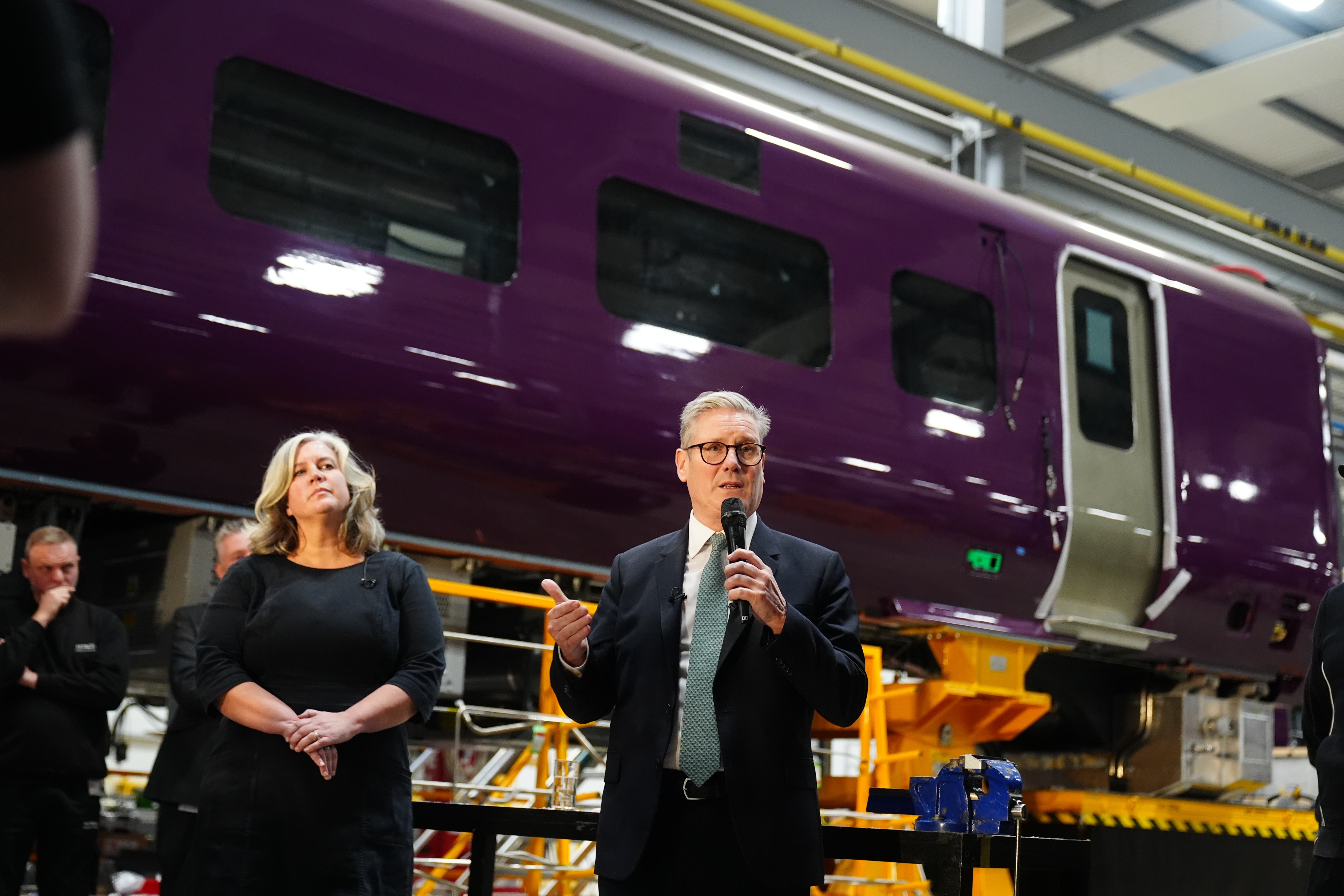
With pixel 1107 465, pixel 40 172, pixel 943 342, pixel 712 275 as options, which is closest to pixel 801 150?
pixel 712 275

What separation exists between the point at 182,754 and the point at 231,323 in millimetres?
1624

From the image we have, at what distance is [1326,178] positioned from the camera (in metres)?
14.4

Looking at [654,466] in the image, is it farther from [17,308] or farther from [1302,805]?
[1302,805]

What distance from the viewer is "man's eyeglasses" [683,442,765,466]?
116 inches

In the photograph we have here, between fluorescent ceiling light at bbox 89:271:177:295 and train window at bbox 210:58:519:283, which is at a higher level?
train window at bbox 210:58:519:283

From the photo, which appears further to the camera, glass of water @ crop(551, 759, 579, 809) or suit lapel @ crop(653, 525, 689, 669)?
glass of water @ crop(551, 759, 579, 809)

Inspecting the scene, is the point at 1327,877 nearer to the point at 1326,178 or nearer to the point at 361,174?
the point at 361,174

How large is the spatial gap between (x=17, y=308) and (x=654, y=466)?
14.9 feet

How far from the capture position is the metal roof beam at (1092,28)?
10688 mm

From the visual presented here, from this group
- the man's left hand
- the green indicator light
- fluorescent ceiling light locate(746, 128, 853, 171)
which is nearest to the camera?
the man's left hand

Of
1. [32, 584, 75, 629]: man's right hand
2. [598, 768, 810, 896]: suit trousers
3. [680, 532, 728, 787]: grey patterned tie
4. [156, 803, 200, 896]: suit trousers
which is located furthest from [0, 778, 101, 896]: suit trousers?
[680, 532, 728, 787]: grey patterned tie

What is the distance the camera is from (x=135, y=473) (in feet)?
14.5

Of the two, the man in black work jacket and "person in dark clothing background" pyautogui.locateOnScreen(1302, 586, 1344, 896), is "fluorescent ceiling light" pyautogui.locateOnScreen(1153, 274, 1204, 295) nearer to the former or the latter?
"person in dark clothing background" pyautogui.locateOnScreen(1302, 586, 1344, 896)

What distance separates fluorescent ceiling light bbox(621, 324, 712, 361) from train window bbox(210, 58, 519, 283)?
1.72ft
